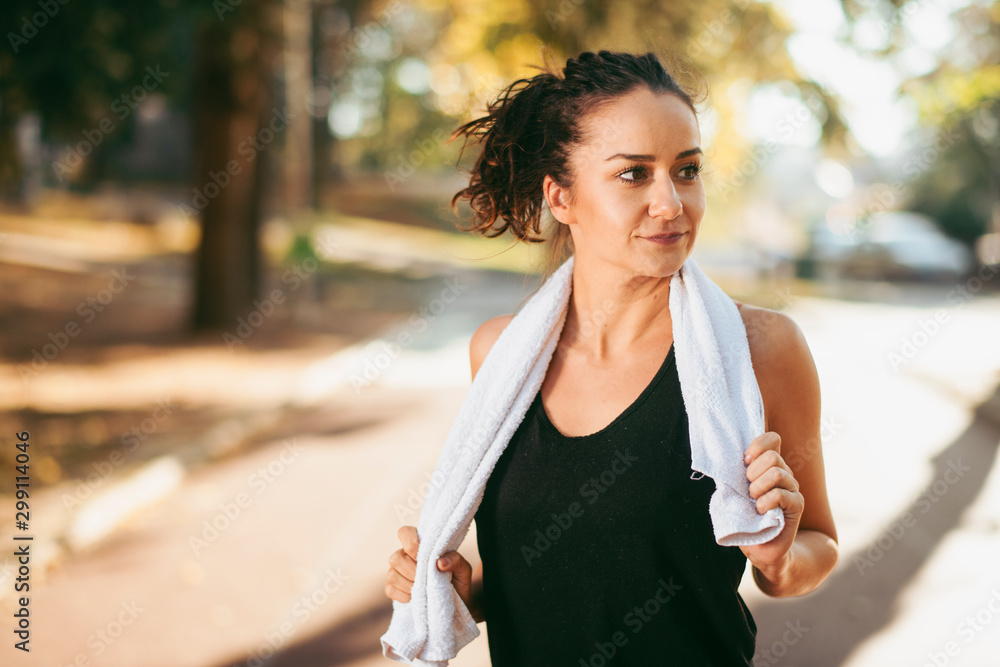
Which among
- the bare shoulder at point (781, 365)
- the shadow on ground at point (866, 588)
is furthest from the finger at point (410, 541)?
the shadow on ground at point (866, 588)

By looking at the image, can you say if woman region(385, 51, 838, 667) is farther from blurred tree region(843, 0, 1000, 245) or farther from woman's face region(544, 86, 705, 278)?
blurred tree region(843, 0, 1000, 245)

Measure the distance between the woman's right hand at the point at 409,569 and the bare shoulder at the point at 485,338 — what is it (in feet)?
1.59

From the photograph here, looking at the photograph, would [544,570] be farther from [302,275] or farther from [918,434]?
[302,275]

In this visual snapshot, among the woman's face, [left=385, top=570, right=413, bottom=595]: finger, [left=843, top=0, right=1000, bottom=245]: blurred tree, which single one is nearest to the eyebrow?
the woman's face

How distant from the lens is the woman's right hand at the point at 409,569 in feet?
6.84

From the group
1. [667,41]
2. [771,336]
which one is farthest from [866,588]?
[667,41]

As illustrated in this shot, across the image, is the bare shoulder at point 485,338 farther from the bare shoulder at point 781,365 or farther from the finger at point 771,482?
the finger at point 771,482

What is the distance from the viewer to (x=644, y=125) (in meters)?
1.93

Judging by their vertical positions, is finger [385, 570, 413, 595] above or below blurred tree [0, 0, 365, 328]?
below

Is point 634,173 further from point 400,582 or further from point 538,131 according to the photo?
point 400,582

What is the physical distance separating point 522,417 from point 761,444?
0.59m

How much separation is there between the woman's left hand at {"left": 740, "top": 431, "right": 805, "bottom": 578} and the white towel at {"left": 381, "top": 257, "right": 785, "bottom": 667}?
0.03 meters

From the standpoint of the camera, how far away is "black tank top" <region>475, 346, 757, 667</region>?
1.87m

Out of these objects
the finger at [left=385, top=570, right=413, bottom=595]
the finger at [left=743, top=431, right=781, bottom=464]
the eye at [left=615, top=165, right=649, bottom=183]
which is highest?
the eye at [left=615, top=165, right=649, bottom=183]
